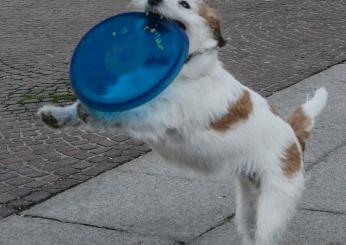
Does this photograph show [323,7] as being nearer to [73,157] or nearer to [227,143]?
[73,157]

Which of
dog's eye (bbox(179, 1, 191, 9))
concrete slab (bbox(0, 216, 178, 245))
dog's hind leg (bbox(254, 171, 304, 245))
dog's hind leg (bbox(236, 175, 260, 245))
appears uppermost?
dog's eye (bbox(179, 1, 191, 9))

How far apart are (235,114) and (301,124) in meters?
0.80

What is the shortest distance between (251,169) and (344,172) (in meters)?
2.17

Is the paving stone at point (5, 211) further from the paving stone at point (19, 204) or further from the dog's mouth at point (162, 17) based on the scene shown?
the dog's mouth at point (162, 17)

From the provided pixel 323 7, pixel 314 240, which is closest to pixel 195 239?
pixel 314 240

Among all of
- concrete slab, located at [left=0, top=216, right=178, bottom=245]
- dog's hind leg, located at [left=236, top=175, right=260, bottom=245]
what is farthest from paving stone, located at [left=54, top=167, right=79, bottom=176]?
dog's hind leg, located at [left=236, top=175, right=260, bottom=245]

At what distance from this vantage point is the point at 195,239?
217 inches

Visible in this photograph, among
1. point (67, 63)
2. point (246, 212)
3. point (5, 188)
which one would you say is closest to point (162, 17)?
point (246, 212)

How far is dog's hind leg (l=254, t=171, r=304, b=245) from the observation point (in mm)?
4688

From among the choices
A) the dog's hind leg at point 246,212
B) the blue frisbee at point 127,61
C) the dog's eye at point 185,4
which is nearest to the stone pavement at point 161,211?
the dog's hind leg at point 246,212

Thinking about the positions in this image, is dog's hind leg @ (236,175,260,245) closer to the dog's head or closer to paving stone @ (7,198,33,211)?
the dog's head

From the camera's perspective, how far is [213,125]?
4.52 meters

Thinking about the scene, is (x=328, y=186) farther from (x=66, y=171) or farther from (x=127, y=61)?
(x=127, y=61)

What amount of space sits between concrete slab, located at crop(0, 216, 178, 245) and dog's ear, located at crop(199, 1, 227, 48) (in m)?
1.64
